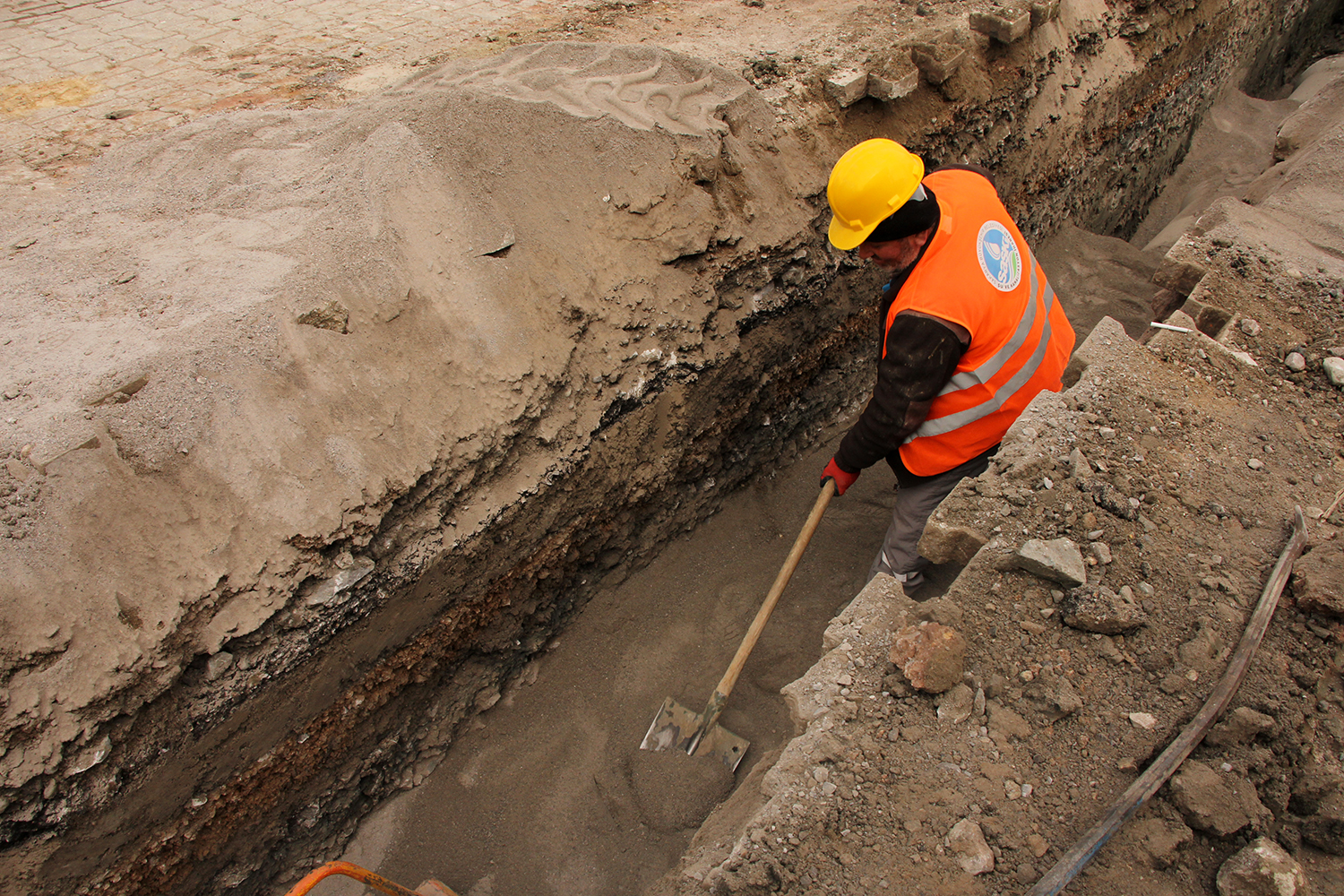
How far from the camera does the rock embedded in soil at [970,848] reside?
1712 millimetres

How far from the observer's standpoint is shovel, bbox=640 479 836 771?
9.59 feet

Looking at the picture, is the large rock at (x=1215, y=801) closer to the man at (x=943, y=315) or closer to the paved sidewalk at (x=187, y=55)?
the man at (x=943, y=315)

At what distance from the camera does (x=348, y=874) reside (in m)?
1.95

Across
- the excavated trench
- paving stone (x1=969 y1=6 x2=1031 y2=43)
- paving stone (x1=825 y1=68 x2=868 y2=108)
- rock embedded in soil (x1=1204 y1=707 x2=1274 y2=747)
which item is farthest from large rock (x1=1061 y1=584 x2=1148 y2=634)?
paving stone (x1=969 y1=6 x2=1031 y2=43)

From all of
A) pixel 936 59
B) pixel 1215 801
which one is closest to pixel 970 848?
pixel 1215 801

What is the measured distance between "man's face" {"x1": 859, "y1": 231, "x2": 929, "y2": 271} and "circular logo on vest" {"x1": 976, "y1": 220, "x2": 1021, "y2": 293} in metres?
0.20

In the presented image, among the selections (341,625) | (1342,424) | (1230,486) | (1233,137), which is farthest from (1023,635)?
(1233,137)

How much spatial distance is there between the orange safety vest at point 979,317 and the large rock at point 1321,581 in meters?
0.96

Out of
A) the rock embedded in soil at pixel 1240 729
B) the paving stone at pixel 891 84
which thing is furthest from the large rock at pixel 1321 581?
the paving stone at pixel 891 84

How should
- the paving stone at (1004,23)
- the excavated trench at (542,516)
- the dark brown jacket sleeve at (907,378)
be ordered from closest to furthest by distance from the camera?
the excavated trench at (542,516) < the dark brown jacket sleeve at (907,378) < the paving stone at (1004,23)

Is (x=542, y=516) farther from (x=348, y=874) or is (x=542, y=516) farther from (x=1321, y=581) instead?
(x=1321, y=581)

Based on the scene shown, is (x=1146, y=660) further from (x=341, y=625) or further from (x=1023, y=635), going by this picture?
(x=341, y=625)

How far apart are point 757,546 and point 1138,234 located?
15.2 ft

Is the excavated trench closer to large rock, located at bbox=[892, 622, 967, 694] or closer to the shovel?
the shovel
